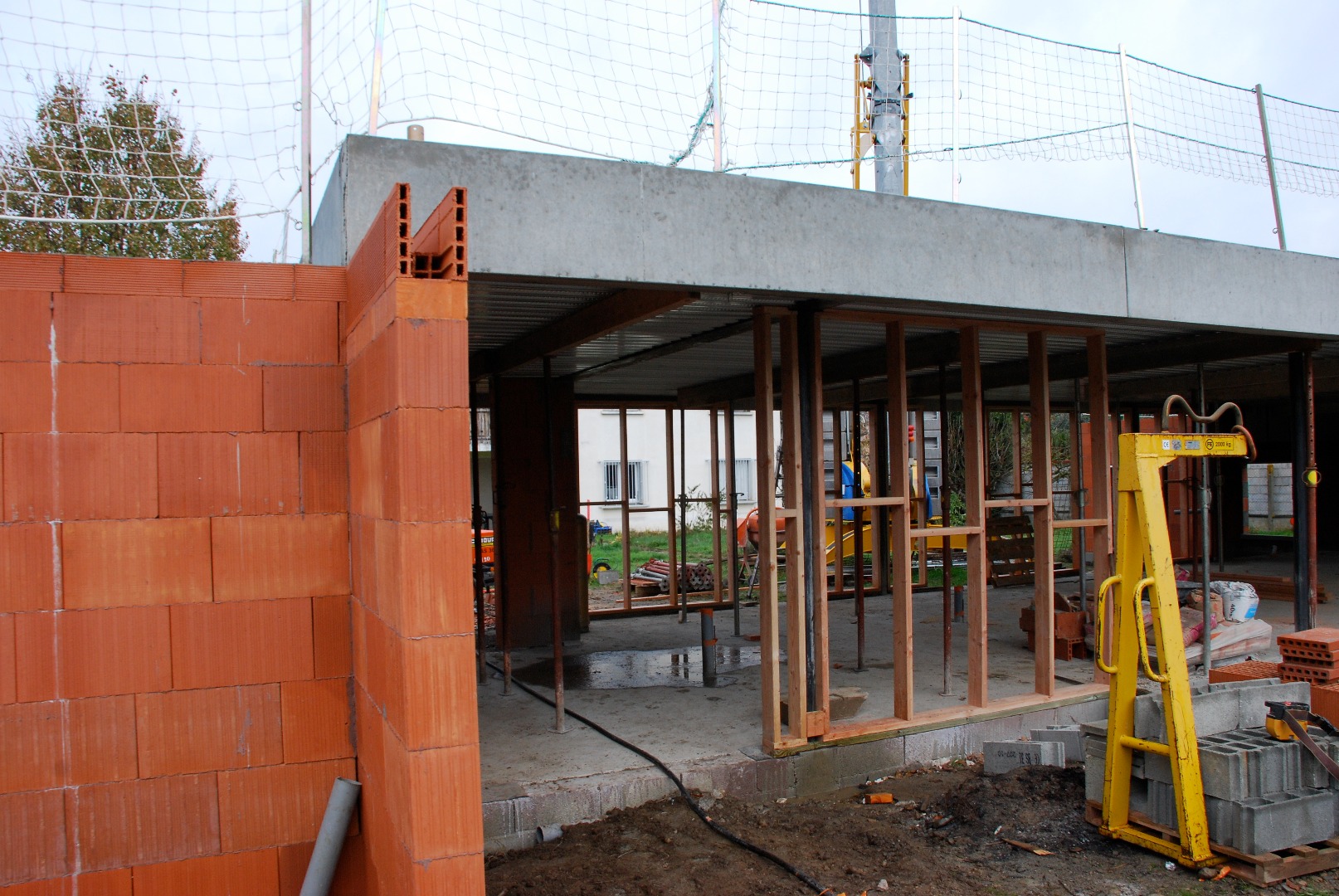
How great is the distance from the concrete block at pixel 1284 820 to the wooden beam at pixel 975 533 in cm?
209

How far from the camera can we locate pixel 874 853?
509 cm

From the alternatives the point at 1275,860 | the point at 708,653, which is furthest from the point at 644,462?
the point at 1275,860

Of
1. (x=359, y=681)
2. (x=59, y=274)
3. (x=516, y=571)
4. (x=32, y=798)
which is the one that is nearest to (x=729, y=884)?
(x=359, y=681)

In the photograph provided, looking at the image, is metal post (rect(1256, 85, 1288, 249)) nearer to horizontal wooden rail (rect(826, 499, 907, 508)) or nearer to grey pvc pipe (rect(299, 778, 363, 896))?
Answer: horizontal wooden rail (rect(826, 499, 907, 508))

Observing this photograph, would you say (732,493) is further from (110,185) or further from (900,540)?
(110,185)

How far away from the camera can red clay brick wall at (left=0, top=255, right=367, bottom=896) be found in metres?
3.53

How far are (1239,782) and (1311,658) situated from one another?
2.37 metres

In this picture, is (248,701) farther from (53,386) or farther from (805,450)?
(805,450)

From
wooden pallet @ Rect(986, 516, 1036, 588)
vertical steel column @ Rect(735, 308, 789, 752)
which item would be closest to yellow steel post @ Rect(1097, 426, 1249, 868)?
vertical steel column @ Rect(735, 308, 789, 752)

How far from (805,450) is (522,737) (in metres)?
2.80

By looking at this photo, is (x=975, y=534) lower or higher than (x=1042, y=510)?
lower

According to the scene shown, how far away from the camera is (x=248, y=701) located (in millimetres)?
3764

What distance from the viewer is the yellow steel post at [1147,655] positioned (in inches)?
188

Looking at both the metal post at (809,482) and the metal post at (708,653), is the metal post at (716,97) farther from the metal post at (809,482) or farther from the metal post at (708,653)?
the metal post at (708,653)
